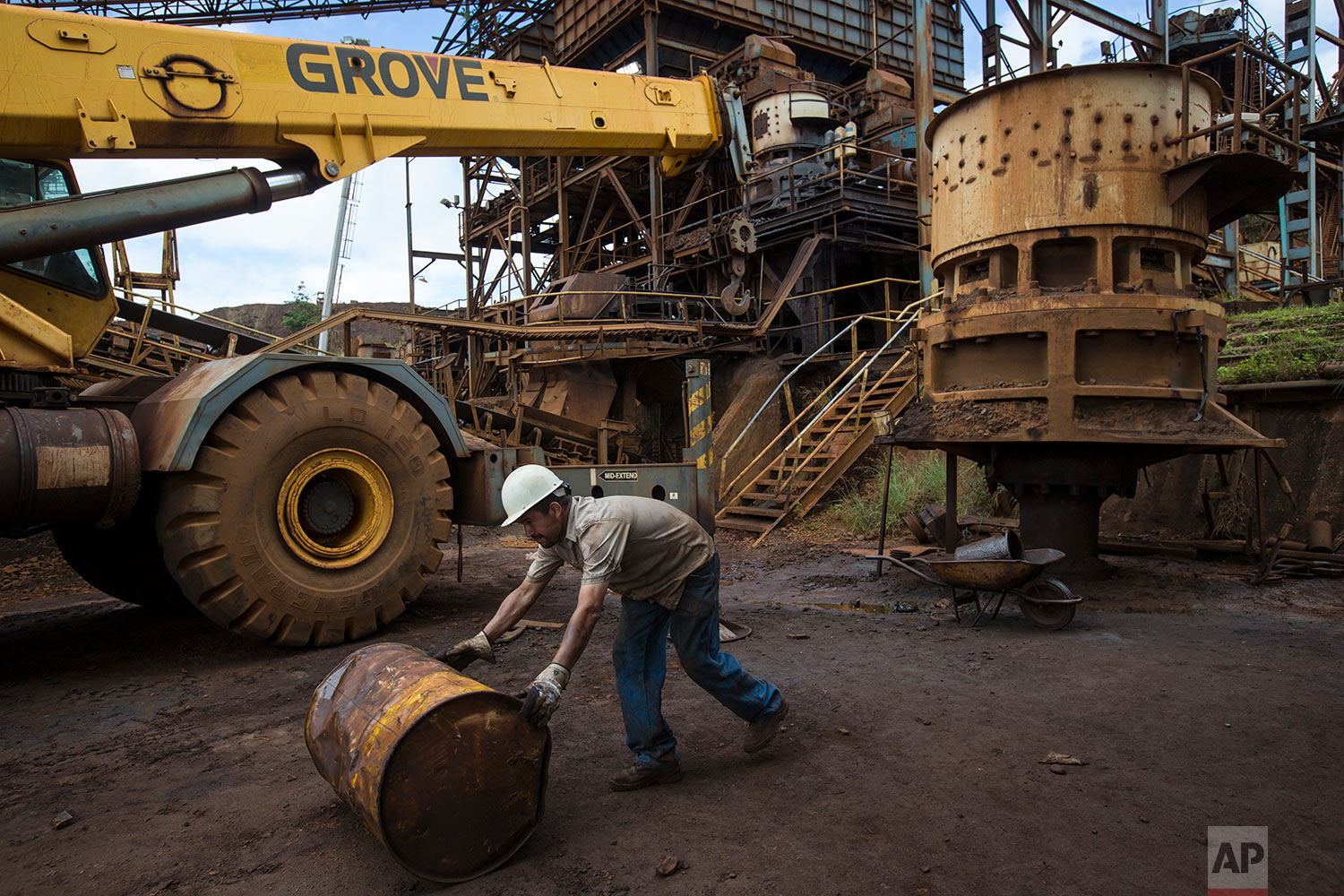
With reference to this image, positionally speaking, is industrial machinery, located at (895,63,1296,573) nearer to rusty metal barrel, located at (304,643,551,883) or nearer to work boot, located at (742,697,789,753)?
work boot, located at (742,697,789,753)

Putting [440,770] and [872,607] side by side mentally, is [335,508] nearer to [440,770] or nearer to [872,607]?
[440,770]

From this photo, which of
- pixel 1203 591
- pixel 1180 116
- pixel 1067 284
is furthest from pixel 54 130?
pixel 1203 591

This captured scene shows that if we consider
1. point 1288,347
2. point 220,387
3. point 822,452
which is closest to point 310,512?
point 220,387

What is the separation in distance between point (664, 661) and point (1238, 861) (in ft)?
7.28

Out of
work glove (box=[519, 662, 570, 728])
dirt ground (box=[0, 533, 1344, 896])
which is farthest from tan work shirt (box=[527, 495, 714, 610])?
dirt ground (box=[0, 533, 1344, 896])

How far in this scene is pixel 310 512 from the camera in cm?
576

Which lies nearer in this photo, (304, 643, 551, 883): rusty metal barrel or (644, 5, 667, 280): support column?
(304, 643, 551, 883): rusty metal barrel

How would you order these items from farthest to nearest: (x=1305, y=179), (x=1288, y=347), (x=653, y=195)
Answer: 1. (x=653, y=195)
2. (x=1305, y=179)
3. (x=1288, y=347)

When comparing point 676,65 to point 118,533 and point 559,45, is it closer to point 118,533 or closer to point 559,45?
point 559,45

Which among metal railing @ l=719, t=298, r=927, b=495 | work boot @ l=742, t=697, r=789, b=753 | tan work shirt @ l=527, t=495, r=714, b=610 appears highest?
metal railing @ l=719, t=298, r=927, b=495

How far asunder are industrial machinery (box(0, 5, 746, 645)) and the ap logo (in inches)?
191

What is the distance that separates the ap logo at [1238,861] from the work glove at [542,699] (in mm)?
2248

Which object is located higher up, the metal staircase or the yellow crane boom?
the yellow crane boom

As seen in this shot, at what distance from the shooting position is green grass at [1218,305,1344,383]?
898 cm
